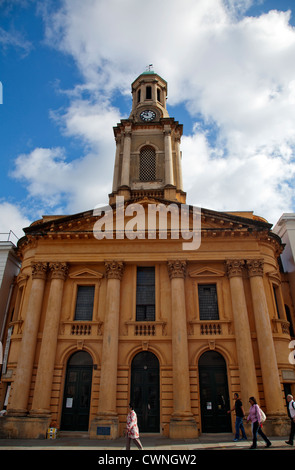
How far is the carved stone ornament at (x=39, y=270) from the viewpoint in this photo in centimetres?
1967

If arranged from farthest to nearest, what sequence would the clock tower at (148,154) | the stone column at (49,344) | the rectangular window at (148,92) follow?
the rectangular window at (148,92) < the clock tower at (148,154) < the stone column at (49,344)

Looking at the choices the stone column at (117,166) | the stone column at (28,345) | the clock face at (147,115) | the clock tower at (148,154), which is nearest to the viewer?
the stone column at (28,345)

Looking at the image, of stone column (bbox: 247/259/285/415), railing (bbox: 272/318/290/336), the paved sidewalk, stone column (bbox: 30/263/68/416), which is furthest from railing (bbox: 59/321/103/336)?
railing (bbox: 272/318/290/336)

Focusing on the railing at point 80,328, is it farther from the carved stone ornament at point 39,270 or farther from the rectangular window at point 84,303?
the carved stone ornament at point 39,270

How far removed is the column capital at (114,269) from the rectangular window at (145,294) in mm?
1341

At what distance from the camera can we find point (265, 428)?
15.6 m

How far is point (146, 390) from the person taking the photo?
17.4m

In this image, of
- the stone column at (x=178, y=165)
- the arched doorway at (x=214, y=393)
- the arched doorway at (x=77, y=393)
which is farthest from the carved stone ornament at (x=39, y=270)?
the stone column at (x=178, y=165)

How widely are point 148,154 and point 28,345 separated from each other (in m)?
18.5

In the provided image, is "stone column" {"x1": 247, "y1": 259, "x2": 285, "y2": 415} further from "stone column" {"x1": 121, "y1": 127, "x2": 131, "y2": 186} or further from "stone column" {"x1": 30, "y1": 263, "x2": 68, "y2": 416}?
"stone column" {"x1": 121, "y1": 127, "x2": 131, "y2": 186}

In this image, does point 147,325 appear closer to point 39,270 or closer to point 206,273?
point 206,273

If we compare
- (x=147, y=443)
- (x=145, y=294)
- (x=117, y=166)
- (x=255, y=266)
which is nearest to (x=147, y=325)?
(x=145, y=294)

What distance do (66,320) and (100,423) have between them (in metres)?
5.78
